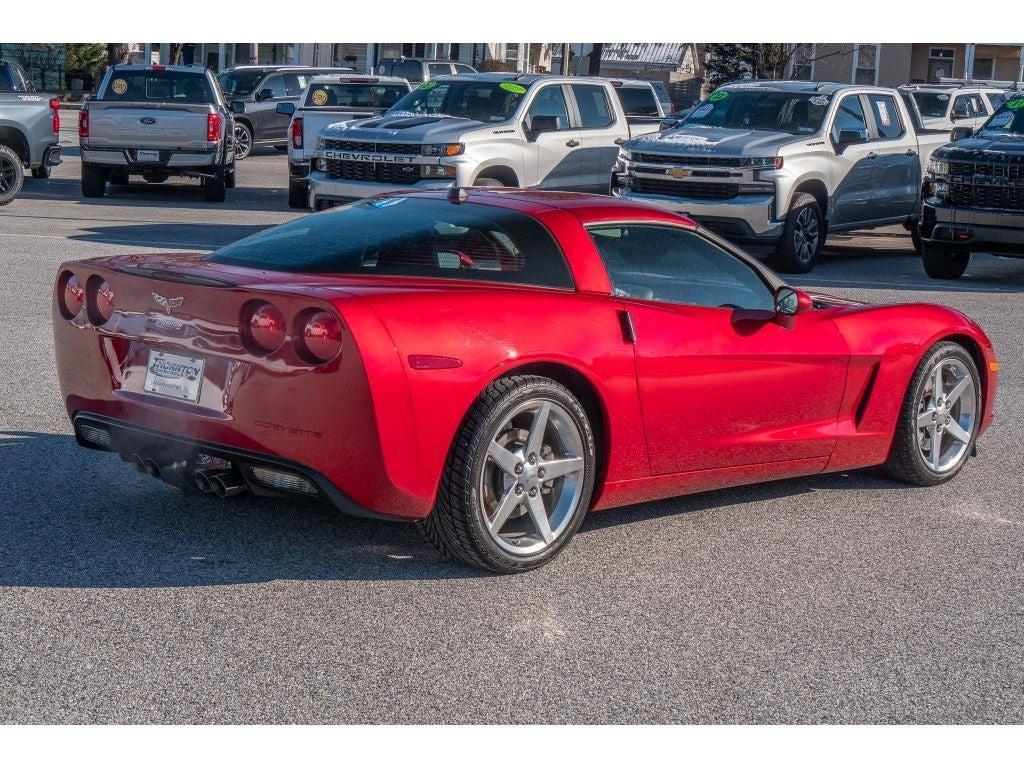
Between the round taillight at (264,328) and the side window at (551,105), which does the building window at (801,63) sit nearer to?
the side window at (551,105)

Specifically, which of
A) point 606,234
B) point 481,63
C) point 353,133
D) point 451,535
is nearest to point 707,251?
point 606,234

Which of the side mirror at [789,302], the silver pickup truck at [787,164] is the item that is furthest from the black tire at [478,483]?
the silver pickup truck at [787,164]

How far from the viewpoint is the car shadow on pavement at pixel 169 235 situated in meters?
15.8

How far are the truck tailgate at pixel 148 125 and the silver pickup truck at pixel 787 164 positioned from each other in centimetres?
722

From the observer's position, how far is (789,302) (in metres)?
6.25

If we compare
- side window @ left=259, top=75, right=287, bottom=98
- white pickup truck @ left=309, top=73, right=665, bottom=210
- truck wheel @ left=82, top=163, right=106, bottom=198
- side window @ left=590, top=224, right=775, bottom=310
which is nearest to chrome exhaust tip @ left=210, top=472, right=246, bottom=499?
side window @ left=590, top=224, right=775, bottom=310

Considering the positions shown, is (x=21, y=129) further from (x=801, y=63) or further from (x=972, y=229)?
(x=801, y=63)

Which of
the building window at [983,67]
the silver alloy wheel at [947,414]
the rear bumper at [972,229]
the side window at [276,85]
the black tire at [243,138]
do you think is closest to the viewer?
the silver alloy wheel at [947,414]

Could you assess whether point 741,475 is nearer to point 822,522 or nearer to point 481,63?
point 822,522

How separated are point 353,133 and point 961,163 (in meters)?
6.57

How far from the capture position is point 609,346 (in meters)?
5.62

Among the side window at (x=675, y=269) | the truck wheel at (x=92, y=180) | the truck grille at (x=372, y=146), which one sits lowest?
the truck wheel at (x=92, y=180)

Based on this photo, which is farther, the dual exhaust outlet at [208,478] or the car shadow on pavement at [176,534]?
the car shadow on pavement at [176,534]

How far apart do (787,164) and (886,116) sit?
9.48ft
